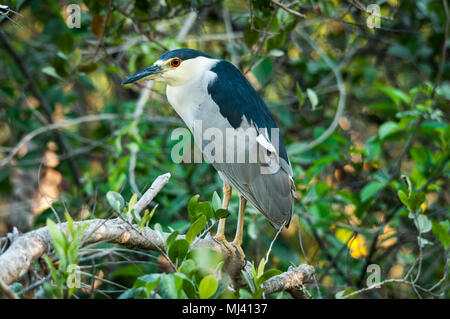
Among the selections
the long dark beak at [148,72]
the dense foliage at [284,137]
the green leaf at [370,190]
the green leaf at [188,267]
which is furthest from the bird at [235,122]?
the green leaf at [188,267]

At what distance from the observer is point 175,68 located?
2514 millimetres

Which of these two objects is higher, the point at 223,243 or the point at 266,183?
the point at 266,183

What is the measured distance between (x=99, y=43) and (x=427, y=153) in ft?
6.47

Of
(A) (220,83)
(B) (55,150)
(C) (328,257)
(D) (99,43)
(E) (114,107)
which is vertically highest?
(D) (99,43)

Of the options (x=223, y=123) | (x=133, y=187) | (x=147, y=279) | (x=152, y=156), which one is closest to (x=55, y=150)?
(x=152, y=156)

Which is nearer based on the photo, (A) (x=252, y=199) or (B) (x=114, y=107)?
(A) (x=252, y=199)

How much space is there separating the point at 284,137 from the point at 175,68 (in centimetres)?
169

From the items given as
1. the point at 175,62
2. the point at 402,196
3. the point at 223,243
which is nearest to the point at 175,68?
the point at 175,62

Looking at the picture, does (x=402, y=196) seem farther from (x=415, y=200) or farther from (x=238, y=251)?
(x=238, y=251)

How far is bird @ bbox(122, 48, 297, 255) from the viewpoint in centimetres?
242

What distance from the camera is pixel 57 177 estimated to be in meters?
4.92

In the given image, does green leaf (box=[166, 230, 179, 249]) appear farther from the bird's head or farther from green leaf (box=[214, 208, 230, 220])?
the bird's head

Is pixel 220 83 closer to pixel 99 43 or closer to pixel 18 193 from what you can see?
pixel 99 43

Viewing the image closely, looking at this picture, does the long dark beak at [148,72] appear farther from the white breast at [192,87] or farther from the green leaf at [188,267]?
the green leaf at [188,267]
